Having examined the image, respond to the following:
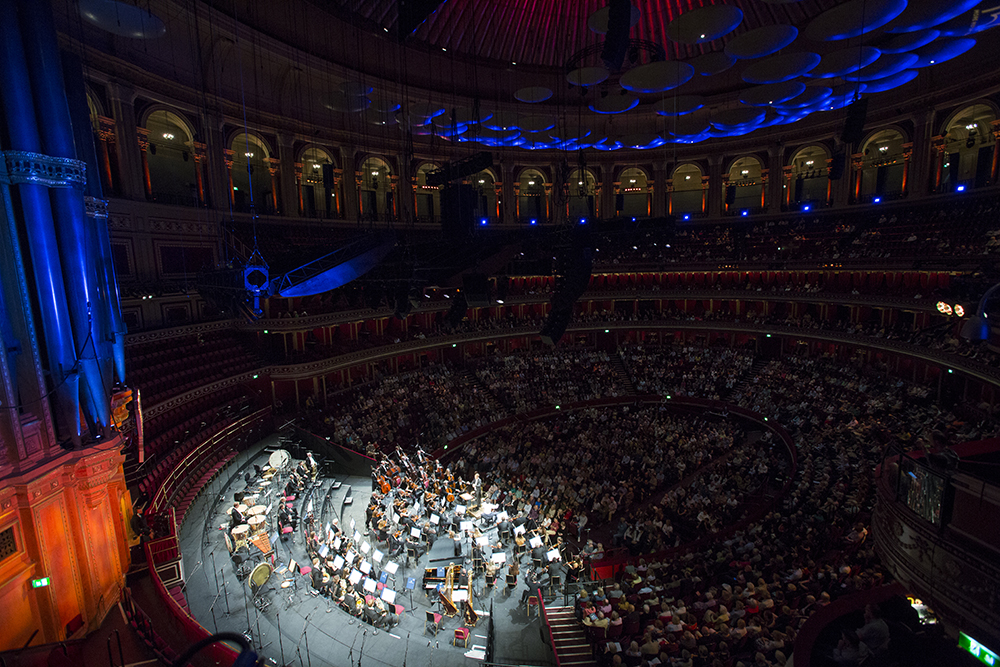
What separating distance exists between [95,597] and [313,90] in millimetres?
24749

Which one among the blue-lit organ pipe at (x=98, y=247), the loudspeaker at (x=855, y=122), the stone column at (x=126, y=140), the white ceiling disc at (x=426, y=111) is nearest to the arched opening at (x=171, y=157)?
the stone column at (x=126, y=140)

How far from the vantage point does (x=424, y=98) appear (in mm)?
28781

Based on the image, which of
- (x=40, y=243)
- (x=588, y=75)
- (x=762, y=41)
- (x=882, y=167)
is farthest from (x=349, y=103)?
(x=882, y=167)

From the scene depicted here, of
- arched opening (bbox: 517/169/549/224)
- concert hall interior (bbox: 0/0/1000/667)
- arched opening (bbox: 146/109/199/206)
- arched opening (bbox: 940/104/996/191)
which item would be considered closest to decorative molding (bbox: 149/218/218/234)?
concert hall interior (bbox: 0/0/1000/667)

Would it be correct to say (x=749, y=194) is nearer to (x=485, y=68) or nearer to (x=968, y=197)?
(x=968, y=197)

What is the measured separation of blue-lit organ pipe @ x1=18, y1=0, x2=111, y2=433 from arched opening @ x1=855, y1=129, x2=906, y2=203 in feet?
119

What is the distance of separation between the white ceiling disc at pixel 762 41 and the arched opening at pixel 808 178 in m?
20.5

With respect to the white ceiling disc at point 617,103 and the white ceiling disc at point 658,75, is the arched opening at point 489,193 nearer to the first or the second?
the white ceiling disc at point 617,103

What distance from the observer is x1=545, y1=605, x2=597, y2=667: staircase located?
10445mm

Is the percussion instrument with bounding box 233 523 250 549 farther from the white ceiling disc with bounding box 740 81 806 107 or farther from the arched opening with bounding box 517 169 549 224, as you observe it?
the arched opening with bounding box 517 169 549 224

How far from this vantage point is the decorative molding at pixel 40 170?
762 cm

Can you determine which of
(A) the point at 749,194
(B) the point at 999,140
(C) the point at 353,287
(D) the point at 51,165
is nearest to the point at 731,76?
(A) the point at 749,194

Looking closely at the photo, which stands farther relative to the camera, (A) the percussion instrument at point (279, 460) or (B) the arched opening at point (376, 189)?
(B) the arched opening at point (376, 189)

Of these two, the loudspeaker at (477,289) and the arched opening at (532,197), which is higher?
the arched opening at (532,197)
